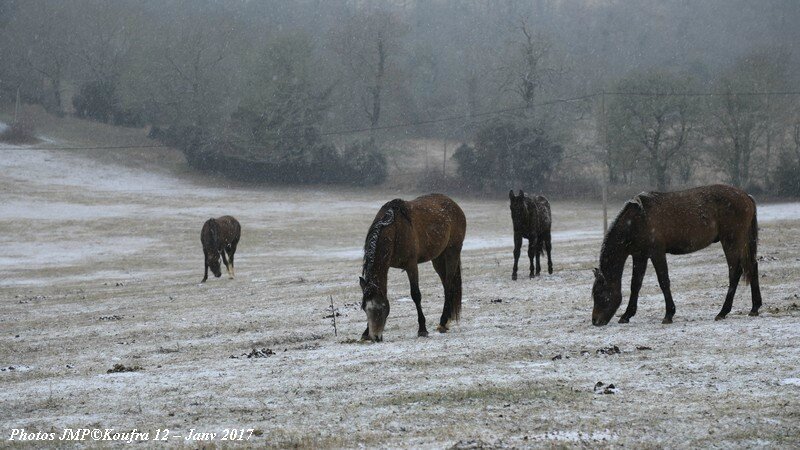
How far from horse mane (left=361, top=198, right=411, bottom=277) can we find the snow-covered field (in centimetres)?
108

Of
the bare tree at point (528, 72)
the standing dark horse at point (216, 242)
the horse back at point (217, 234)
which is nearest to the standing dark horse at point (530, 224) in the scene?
the standing dark horse at point (216, 242)

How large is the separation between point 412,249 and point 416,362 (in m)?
2.46

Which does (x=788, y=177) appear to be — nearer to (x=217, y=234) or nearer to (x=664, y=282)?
(x=217, y=234)

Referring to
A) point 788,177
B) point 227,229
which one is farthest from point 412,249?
point 788,177

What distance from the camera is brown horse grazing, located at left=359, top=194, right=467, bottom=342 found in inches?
422

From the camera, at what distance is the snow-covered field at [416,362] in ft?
20.3

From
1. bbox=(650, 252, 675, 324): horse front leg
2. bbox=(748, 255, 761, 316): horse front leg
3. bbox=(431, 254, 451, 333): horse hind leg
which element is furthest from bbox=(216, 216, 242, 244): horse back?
bbox=(748, 255, 761, 316): horse front leg

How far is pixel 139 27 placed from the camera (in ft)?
280

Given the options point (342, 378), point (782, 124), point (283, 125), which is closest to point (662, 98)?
point (782, 124)

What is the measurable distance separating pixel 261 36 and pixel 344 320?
259ft

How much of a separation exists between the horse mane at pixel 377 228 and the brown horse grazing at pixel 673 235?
2.90 meters

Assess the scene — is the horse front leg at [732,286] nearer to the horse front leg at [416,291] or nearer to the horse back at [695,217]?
the horse back at [695,217]

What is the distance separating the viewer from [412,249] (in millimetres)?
11156

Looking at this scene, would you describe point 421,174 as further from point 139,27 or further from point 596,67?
point 139,27
